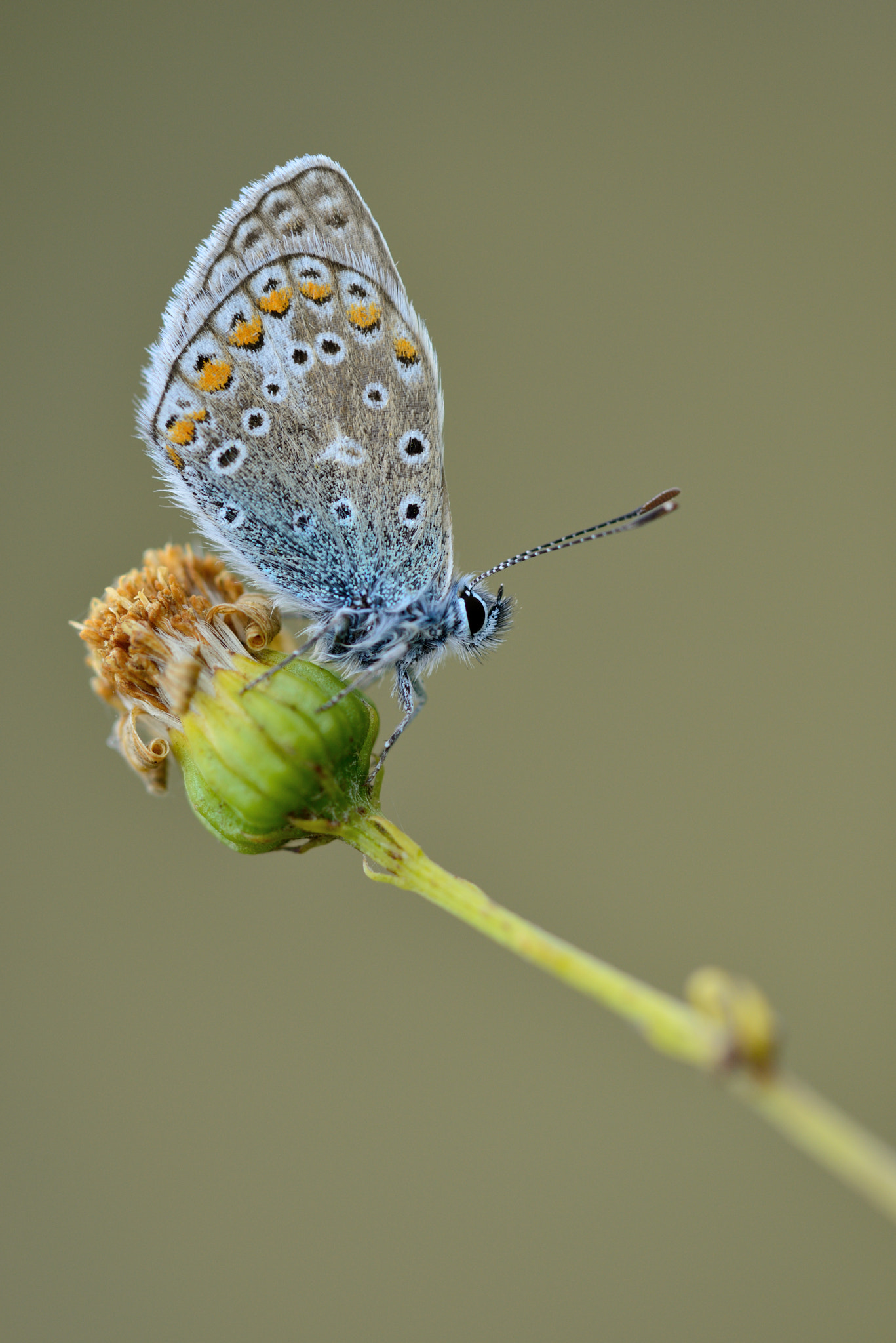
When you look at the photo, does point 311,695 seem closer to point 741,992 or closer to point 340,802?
point 340,802

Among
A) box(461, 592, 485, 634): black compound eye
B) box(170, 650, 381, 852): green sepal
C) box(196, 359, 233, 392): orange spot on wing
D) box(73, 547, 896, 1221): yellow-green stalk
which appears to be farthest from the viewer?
box(461, 592, 485, 634): black compound eye

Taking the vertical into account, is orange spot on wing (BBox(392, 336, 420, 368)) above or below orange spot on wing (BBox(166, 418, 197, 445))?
above

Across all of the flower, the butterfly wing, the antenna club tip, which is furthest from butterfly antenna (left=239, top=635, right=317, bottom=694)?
the antenna club tip

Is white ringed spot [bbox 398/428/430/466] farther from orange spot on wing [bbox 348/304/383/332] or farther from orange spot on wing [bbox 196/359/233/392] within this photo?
orange spot on wing [bbox 196/359/233/392]

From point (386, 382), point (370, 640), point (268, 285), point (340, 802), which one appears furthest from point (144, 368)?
point (340, 802)

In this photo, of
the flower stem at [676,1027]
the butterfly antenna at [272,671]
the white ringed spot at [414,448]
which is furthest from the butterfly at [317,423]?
the flower stem at [676,1027]

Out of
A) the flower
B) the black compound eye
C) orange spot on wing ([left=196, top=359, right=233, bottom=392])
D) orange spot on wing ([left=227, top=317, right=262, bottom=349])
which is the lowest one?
the flower

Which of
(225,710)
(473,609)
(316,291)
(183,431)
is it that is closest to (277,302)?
(316,291)
